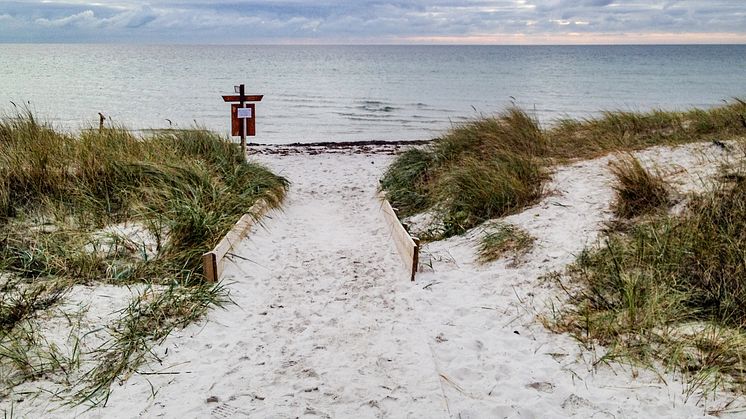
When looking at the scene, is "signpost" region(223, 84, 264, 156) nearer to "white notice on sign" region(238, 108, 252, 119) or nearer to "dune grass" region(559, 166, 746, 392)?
"white notice on sign" region(238, 108, 252, 119)

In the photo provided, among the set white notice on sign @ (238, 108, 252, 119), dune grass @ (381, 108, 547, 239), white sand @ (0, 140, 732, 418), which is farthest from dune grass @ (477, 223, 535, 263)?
white notice on sign @ (238, 108, 252, 119)

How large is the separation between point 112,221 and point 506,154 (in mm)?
5193

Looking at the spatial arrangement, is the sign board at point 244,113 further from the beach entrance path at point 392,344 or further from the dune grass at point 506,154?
the beach entrance path at point 392,344

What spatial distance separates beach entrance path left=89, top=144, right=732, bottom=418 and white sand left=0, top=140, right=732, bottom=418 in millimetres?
12

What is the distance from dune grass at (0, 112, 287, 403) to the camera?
3852 millimetres

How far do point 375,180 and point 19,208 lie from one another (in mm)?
5981

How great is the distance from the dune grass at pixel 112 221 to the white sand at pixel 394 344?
293 millimetres

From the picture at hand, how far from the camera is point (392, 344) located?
396cm

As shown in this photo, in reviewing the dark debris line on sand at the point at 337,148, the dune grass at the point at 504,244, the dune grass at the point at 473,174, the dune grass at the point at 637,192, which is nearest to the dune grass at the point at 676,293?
the dune grass at the point at 637,192

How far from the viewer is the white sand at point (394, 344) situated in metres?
3.13

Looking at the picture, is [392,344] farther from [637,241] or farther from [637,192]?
[637,192]

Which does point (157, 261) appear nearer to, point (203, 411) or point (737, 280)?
point (203, 411)

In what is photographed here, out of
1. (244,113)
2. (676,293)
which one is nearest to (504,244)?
(676,293)

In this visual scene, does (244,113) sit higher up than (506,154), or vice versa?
(244,113)
